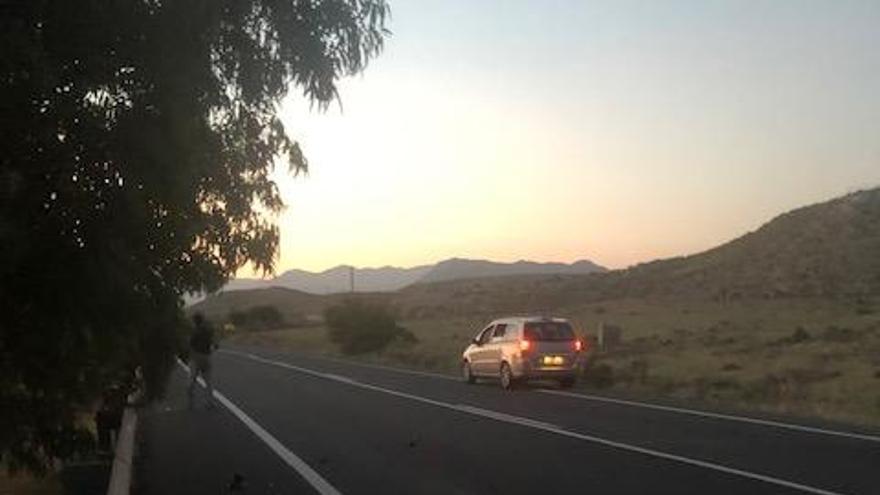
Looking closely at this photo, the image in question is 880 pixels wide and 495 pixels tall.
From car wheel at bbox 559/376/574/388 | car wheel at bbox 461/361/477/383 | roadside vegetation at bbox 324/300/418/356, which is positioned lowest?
car wheel at bbox 559/376/574/388

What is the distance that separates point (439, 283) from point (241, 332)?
7526cm

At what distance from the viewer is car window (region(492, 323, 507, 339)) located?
1228 inches

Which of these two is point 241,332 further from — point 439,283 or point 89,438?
point 89,438

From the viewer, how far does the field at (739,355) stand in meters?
27.6

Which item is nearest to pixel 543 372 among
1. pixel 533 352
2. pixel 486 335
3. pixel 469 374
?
pixel 533 352

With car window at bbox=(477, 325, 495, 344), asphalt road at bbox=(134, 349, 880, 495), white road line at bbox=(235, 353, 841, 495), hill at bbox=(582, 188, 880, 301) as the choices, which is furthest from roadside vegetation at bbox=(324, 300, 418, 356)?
hill at bbox=(582, 188, 880, 301)

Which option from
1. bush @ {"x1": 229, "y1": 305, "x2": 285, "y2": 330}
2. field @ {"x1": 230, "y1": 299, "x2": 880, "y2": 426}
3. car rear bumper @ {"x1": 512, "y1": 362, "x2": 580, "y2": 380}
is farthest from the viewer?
bush @ {"x1": 229, "y1": 305, "x2": 285, "y2": 330}

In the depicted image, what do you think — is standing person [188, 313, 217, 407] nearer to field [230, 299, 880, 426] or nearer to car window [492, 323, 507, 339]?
car window [492, 323, 507, 339]

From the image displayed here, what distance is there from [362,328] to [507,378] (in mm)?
31821

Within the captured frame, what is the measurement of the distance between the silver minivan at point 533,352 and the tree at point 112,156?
20.8 meters

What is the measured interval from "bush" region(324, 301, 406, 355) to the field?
116cm

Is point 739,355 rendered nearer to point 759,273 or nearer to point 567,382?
point 567,382

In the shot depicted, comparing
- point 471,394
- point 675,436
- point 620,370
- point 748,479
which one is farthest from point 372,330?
point 748,479

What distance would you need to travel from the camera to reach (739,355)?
4125 cm
